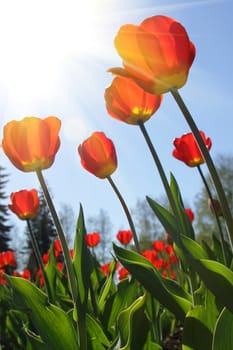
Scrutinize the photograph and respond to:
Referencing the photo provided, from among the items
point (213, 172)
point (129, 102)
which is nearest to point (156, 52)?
point (213, 172)

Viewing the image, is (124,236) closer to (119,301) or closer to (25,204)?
(25,204)

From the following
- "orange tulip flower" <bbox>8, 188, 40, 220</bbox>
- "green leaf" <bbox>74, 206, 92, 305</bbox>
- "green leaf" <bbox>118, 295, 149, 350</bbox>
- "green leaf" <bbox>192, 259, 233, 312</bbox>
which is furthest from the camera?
"orange tulip flower" <bbox>8, 188, 40, 220</bbox>

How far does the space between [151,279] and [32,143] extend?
0.58m

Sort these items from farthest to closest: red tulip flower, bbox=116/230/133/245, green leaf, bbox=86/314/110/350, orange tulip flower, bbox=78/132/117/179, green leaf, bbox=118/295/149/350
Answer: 1. red tulip flower, bbox=116/230/133/245
2. orange tulip flower, bbox=78/132/117/179
3. green leaf, bbox=86/314/110/350
4. green leaf, bbox=118/295/149/350

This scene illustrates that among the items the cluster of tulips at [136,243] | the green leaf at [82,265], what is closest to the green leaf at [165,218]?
the cluster of tulips at [136,243]

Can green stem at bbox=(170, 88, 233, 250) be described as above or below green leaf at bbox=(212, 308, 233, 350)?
above

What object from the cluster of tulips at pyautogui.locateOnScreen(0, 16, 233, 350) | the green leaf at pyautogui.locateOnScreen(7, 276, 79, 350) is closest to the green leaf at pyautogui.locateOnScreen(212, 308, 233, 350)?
the cluster of tulips at pyautogui.locateOnScreen(0, 16, 233, 350)

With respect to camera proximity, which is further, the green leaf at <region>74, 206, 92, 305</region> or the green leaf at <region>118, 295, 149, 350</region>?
the green leaf at <region>74, 206, 92, 305</region>

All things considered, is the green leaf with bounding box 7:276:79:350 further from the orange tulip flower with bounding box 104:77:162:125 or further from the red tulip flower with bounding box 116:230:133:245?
the red tulip flower with bounding box 116:230:133:245

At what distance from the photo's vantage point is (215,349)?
82cm

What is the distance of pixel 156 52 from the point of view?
90cm

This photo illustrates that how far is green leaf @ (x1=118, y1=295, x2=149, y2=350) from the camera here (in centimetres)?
90

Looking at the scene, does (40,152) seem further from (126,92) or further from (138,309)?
(138,309)

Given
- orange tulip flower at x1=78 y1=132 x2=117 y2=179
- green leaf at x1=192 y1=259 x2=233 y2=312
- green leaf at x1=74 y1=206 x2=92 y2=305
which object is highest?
orange tulip flower at x1=78 y1=132 x2=117 y2=179
